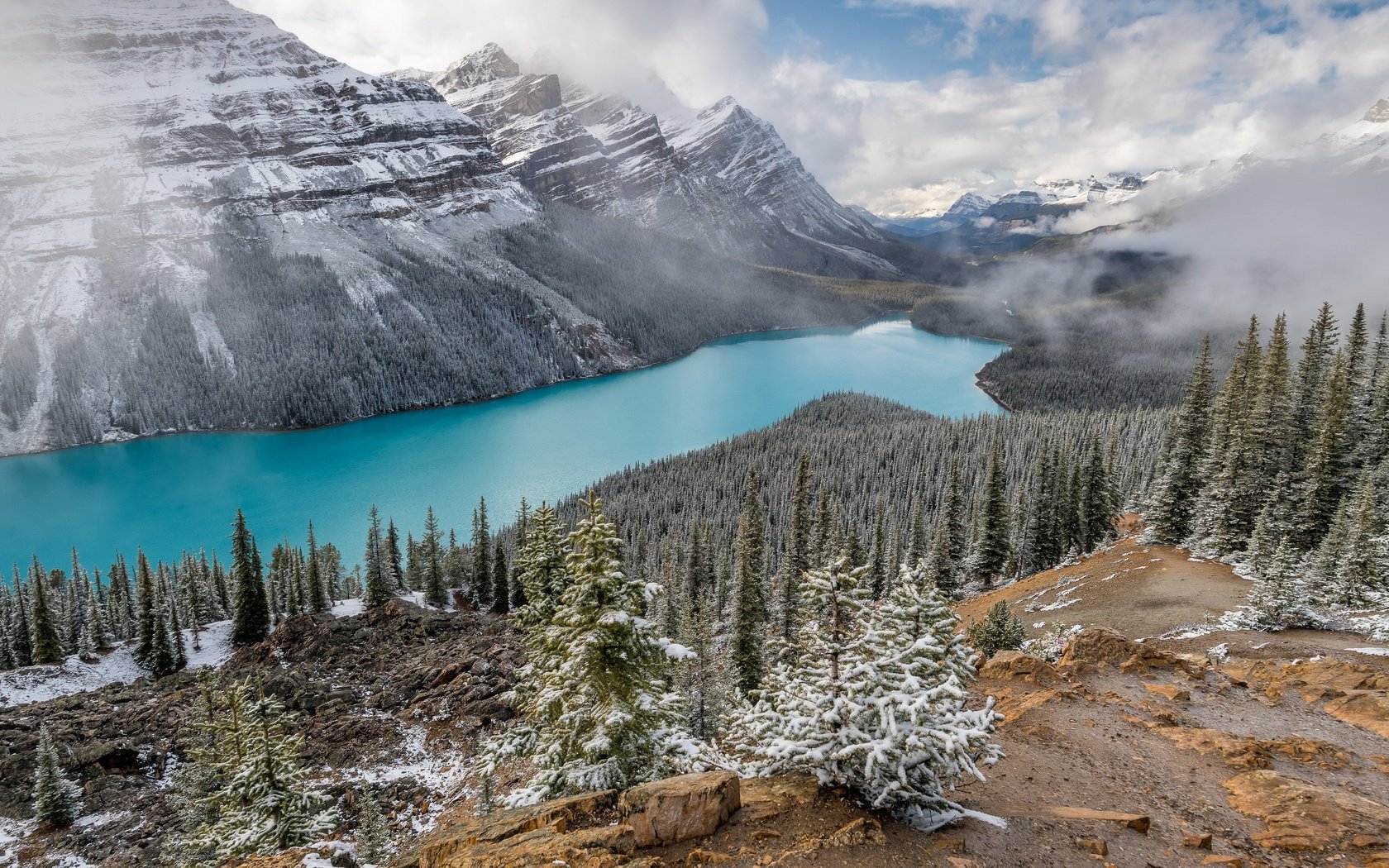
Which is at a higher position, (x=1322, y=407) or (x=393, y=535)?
(x=1322, y=407)

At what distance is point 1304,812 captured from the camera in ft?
30.3

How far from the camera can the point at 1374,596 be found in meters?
19.9

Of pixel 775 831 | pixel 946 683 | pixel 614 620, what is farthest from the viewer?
pixel 614 620

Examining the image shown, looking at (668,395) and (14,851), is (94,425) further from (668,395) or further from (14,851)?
(14,851)

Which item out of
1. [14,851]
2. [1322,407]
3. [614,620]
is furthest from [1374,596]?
[14,851]

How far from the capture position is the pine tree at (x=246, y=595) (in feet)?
146

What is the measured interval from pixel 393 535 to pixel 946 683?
198 feet

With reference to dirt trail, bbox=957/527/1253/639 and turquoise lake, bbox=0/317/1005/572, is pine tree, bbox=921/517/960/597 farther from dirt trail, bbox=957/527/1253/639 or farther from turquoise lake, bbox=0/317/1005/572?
turquoise lake, bbox=0/317/1005/572

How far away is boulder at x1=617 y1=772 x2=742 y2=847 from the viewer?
8.90 metres

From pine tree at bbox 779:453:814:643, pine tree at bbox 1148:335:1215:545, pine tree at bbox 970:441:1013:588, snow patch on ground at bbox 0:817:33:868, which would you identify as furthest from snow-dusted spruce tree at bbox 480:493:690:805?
pine tree at bbox 970:441:1013:588

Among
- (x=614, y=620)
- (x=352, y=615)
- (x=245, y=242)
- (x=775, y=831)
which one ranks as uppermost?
(x=245, y=242)

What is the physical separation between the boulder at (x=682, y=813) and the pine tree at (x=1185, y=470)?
39.0 metres

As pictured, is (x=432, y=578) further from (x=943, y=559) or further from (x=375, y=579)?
(x=943, y=559)

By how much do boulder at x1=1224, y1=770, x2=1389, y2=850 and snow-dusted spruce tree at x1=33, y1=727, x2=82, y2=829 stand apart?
34.7 m
